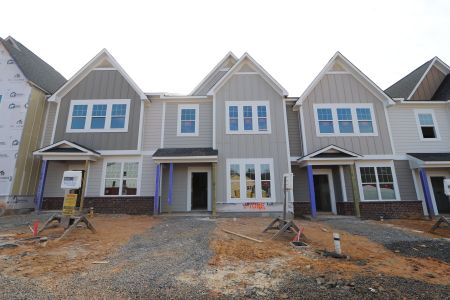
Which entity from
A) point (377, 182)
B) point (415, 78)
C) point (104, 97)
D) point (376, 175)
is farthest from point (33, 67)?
point (415, 78)

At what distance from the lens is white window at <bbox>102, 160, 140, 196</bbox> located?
12.3 m

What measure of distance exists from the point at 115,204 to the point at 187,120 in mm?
6120

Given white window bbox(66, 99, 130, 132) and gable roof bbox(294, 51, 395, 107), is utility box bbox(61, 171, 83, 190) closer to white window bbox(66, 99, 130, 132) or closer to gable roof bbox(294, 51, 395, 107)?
white window bbox(66, 99, 130, 132)

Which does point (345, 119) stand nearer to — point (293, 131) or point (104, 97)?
point (293, 131)

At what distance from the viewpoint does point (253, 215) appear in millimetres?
11609

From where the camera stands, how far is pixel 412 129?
1363cm

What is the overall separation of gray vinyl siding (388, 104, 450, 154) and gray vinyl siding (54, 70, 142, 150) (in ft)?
50.6

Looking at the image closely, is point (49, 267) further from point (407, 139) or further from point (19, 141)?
point (407, 139)

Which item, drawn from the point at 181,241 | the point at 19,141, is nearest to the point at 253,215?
the point at 181,241

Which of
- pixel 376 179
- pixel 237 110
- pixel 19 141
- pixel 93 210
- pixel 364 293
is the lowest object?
pixel 364 293

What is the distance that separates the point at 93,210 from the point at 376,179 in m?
15.6

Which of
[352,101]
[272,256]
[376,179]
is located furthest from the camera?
[352,101]

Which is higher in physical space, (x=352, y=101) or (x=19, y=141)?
(x=352, y=101)

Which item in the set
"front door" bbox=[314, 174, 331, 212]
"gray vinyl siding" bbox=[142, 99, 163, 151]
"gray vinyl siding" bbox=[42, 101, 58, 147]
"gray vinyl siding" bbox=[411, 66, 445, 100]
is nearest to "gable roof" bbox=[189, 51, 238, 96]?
"gray vinyl siding" bbox=[142, 99, 163, 151]
